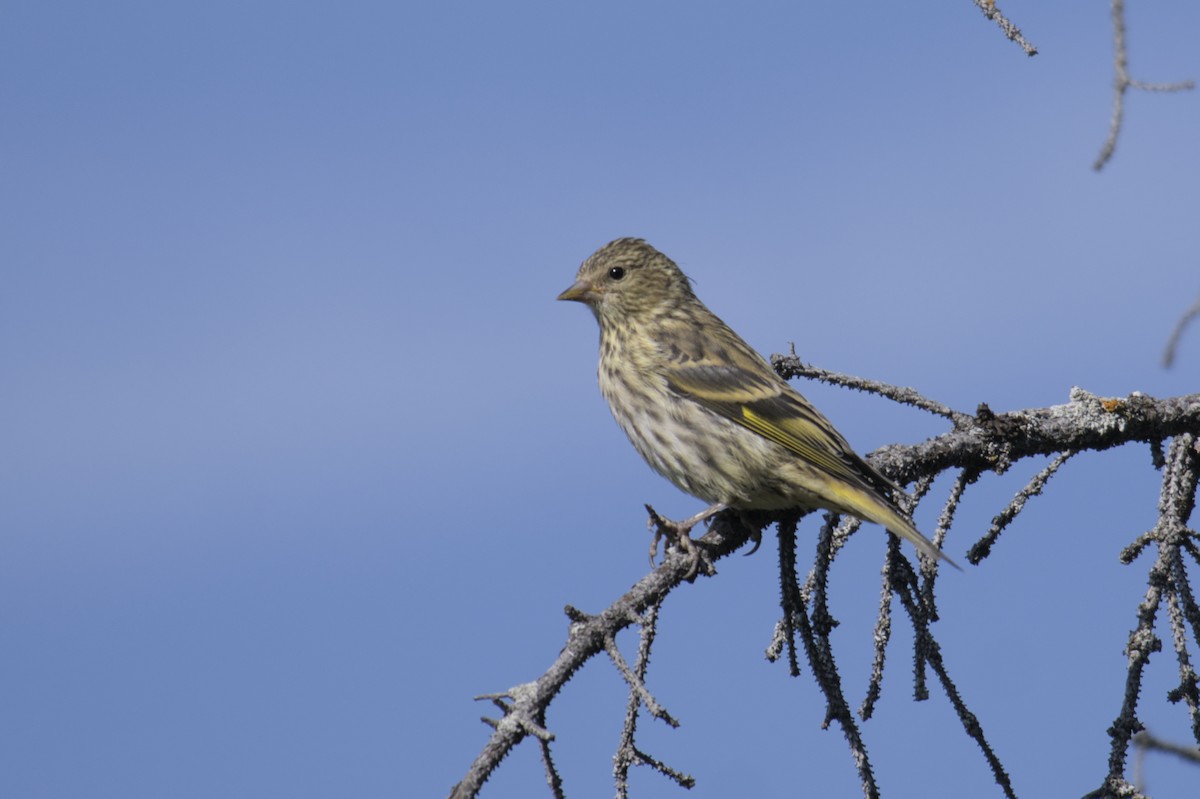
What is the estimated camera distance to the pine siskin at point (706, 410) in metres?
5.44

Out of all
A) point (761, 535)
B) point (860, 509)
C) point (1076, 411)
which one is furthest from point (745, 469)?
point (1076, 411)

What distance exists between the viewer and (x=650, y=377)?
261 inches

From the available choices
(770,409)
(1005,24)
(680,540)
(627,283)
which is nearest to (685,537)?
(680,540)

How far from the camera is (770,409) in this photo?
20.3ft

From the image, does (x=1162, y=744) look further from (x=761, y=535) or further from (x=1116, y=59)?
(x=761, y=535)

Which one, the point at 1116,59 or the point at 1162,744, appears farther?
the point at 1116,59

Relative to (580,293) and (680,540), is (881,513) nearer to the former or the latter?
(680,540)

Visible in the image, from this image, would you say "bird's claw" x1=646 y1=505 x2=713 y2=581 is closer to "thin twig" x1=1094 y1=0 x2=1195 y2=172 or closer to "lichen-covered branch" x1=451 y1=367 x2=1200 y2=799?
"lichen-covered branch" x1=451 y1=367 x2=1200 y2=799

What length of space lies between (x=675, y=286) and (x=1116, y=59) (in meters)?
4.45

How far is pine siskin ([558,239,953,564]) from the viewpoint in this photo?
5.44 m

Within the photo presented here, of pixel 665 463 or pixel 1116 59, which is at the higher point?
pixel 665 463

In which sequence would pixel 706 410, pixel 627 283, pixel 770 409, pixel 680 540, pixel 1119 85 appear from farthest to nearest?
pixel 627 283, pixel 706 410, pixel 770 409, pixel 680 540, pixel 1119 85

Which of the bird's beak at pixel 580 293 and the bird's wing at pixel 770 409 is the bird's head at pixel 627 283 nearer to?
the bird's beak at pixel 580 293

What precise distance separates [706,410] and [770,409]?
0.31 meters
